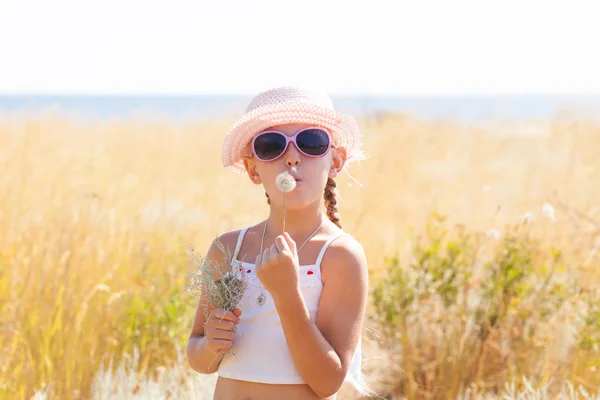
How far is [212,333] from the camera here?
2.13 meters

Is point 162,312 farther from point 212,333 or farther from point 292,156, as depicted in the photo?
point 292,156

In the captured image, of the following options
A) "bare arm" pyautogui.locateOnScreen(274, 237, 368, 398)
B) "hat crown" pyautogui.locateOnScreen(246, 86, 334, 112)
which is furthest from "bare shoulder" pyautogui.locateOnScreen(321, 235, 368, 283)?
"hat crown" pyautogui.locateOnScreen(246, 86, 334, 112)

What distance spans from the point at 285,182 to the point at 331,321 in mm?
401

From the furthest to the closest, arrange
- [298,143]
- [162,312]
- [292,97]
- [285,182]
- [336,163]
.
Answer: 1. [162,312]
2. [336,163]
3. [292,97]
4. [298,143]
5. [285,182]

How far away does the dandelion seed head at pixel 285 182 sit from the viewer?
6.75 feet

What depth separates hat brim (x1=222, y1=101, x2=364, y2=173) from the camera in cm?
222

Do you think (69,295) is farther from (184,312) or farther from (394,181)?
(394,181)

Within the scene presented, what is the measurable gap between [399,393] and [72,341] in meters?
1.70

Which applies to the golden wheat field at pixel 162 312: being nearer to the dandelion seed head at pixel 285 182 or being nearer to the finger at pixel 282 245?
the dandelion seed head at pixel 285 182

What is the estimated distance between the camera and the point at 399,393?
4.11 m

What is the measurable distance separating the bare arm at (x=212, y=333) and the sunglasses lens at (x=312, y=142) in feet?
1.33

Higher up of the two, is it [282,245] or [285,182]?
[285,182]

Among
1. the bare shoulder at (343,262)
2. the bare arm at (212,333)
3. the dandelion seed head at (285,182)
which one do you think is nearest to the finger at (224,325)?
the bare arm at (212,333)

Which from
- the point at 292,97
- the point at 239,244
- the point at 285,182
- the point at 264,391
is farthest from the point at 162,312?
the point at 285,182
